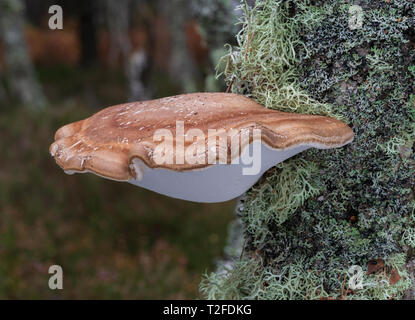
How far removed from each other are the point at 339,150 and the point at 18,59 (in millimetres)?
10628

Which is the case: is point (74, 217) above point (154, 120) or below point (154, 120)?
below

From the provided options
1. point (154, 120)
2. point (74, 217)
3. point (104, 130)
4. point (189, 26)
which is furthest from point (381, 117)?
point (189, 26)

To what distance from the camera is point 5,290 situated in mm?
4750

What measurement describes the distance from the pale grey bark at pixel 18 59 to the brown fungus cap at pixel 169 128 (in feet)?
29.6

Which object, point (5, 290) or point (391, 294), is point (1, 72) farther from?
point (391, 294)

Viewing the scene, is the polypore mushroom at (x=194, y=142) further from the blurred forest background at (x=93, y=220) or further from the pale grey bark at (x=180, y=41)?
the pale grey bark at (x=180, y=41)

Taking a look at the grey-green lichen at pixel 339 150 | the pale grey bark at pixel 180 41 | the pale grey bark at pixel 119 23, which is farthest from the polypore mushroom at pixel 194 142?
the pale grey bark at pixel 119 23

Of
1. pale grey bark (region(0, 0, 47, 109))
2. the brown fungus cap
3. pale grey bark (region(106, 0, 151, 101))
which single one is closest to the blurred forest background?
pale grey bark (region(0, 0, 47, 109))

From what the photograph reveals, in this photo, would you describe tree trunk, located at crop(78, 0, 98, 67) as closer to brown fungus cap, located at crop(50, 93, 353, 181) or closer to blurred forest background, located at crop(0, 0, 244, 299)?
blurred forest background, located at crop(0, 0, 244, 299)

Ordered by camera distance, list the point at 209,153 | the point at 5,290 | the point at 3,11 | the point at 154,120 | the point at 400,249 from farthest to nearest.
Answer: the point at 3,11 < the point at 5,290 < the point at 400,249 < the point at 154,120 < the point at 209,153

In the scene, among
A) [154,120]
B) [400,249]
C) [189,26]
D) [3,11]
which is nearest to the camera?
[154,120]

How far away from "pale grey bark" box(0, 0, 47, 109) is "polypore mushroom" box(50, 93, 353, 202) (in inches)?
358

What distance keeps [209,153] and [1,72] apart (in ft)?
52.0

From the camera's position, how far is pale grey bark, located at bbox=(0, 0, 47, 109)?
1004 cm
